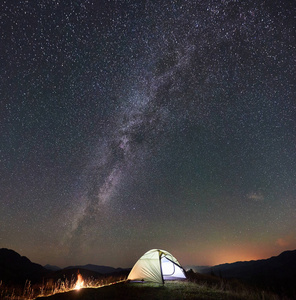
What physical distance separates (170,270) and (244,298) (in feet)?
21.4

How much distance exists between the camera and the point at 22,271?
8006cm

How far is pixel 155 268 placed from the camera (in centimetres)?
1334

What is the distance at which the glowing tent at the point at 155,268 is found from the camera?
13.1m

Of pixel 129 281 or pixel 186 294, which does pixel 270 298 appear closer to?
pixel 186 294

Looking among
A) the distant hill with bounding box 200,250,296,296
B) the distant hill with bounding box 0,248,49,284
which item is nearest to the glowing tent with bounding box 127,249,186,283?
the distant hill with bounding box 200,250,296,296

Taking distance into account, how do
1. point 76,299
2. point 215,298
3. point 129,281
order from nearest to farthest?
point 76,299, point 215,298, point 129,281

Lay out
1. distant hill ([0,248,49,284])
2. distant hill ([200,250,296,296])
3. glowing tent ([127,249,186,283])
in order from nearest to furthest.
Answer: glowing tent ([127,249,186,283])
distant hill ([200,250,296,296])
distant hill ([0,248,49,284])

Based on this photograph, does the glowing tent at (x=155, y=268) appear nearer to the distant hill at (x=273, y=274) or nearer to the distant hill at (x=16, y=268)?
the distant hill at (x=273, y=274)

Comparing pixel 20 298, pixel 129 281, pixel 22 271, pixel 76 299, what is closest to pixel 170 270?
pixel 129 281

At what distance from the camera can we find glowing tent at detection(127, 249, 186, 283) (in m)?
13.1

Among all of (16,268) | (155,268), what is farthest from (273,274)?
(16,268)

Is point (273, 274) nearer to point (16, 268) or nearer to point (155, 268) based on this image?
point (155, 268)

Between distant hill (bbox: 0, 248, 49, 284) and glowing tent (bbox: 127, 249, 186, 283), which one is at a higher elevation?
distant hill (bbox: 0, 248, 49, 284)

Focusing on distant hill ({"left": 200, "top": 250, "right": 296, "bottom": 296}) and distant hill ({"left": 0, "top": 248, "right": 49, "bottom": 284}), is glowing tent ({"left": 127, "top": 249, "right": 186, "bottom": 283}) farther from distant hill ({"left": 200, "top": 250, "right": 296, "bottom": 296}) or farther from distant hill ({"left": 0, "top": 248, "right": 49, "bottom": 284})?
distant hill ({"left": 0, "top": 248, "right": 49, "bottom": 284})
